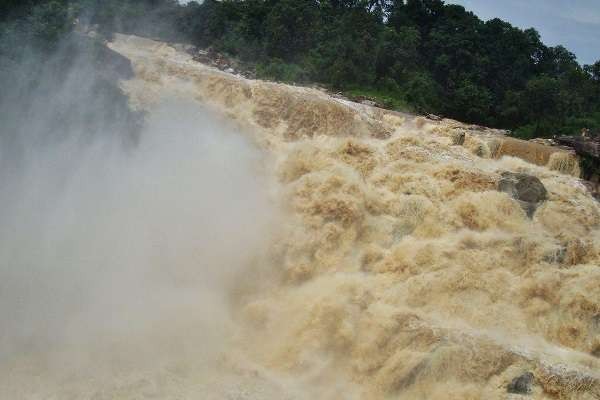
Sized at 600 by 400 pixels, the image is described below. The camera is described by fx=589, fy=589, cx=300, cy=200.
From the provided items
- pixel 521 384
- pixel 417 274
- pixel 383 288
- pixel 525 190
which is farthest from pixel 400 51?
pixel 521 384

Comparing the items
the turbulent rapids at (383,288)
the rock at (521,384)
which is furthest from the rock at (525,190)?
the rock at (521,384)

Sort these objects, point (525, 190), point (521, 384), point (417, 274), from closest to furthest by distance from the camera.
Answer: point (521, 384) → point (417, 274) → point (525, 190)

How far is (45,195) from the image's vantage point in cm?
1022

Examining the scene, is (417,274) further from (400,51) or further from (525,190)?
(400,51)

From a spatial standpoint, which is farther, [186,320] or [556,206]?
[556,206]

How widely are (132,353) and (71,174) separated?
4.28 meters

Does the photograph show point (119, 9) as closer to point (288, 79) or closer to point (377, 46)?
point (288, 79)

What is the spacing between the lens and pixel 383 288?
890 centimetres

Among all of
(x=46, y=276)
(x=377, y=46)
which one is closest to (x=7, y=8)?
(x=46, y=276)

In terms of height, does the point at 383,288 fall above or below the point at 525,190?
below

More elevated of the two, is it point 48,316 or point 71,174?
point 71,174

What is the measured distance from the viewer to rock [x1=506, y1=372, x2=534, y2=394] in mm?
7062

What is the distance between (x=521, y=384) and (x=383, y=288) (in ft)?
8.06

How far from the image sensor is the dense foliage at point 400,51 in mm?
22703
